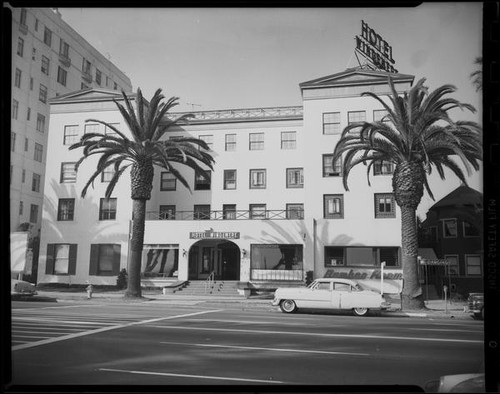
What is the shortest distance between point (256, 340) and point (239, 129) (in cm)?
2041

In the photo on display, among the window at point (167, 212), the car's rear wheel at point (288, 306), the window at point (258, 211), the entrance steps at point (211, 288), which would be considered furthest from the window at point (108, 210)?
the window at point (258, 211)

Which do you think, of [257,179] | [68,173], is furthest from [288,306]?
[257,179]

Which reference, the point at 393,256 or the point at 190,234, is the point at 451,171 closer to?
the point at 393,256

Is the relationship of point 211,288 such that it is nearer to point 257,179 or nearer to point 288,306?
point 288,306

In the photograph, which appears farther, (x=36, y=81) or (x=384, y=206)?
(x=384, y=206)

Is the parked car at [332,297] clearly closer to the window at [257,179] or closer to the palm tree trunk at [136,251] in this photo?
the palm tree trunk at [136,251]

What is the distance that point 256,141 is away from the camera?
2927cm

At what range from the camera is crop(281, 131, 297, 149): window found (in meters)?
28.8

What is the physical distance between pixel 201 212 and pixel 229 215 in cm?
198

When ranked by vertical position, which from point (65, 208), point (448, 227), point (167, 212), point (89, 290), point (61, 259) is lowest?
point (89, 290)

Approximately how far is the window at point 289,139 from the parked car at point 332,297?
13522 mm

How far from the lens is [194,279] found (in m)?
24.7

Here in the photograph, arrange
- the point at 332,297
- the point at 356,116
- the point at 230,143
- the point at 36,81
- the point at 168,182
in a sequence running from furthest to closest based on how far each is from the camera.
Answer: the point at 230,143, the point at 168,182, the point at 356,116, the point at 332,297, the point at 36,81

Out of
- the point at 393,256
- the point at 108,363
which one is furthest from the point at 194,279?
the point at 108,363
